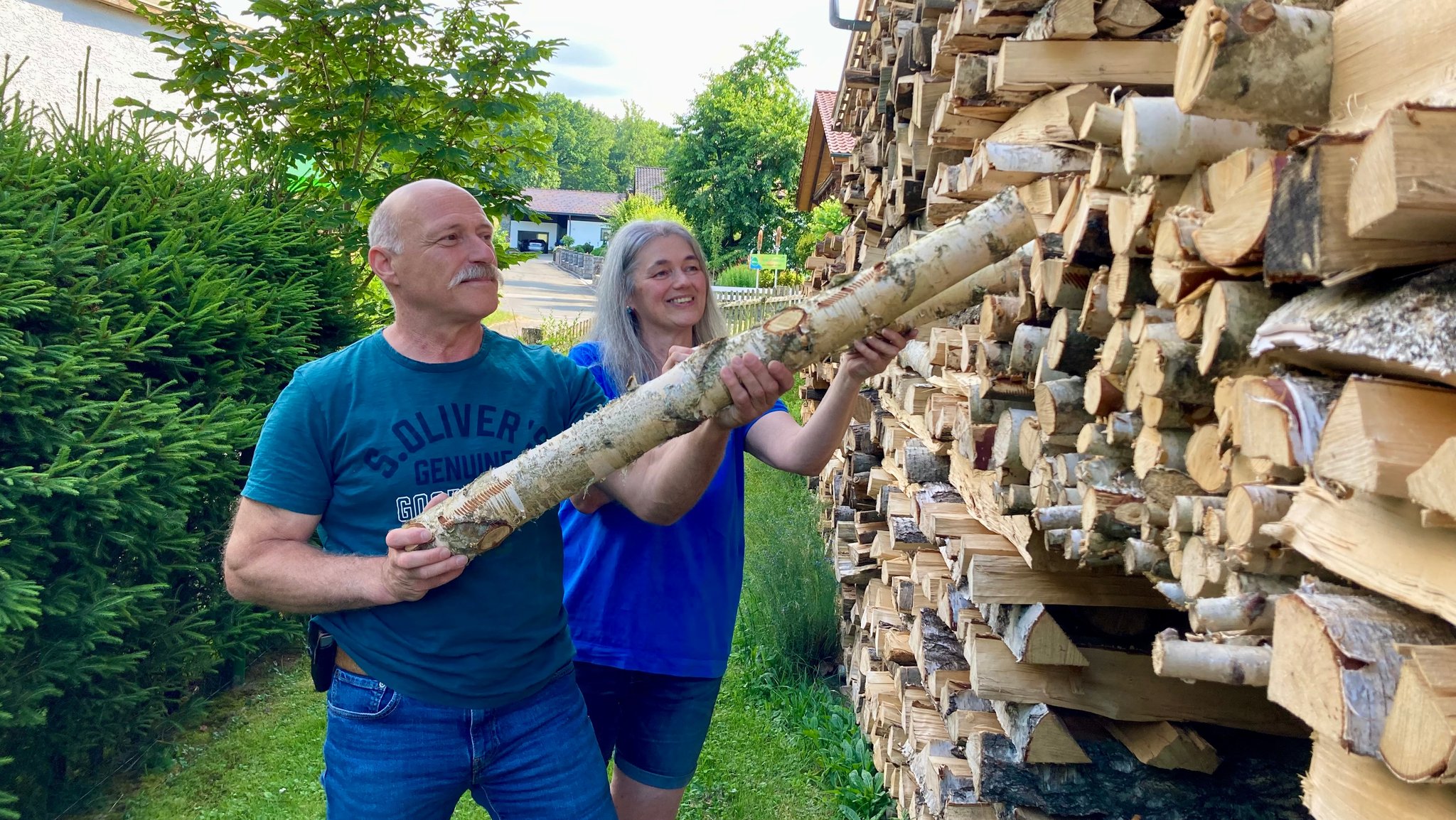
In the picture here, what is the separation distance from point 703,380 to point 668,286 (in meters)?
0.74

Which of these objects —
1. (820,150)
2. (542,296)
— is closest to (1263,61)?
(820,150)

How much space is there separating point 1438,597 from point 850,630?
159 inches

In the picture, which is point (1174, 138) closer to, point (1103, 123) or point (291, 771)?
Answer: point (1103, 123)

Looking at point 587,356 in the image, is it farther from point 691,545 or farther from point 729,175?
point 729,175

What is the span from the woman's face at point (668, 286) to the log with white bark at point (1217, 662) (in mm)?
1646

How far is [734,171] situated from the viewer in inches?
1252

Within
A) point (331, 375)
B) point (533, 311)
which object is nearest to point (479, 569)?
point (331, 375)

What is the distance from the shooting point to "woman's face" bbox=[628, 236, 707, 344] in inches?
107

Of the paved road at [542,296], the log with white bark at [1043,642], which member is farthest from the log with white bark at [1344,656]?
the paved road at [542,296]

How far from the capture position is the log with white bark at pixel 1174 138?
4.72 ft

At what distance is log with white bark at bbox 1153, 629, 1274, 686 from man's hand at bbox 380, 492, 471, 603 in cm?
135

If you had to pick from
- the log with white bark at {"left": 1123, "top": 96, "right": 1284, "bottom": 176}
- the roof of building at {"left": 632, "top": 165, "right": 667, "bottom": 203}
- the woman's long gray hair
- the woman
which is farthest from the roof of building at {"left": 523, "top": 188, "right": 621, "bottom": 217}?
the log with white bark at {"left": 1123, "top": 96, "right": 1284, "bottom": 176}

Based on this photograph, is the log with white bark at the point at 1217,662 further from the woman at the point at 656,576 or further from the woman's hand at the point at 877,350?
Answer: the woman at the point at 656,576

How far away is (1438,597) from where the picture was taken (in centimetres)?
103
